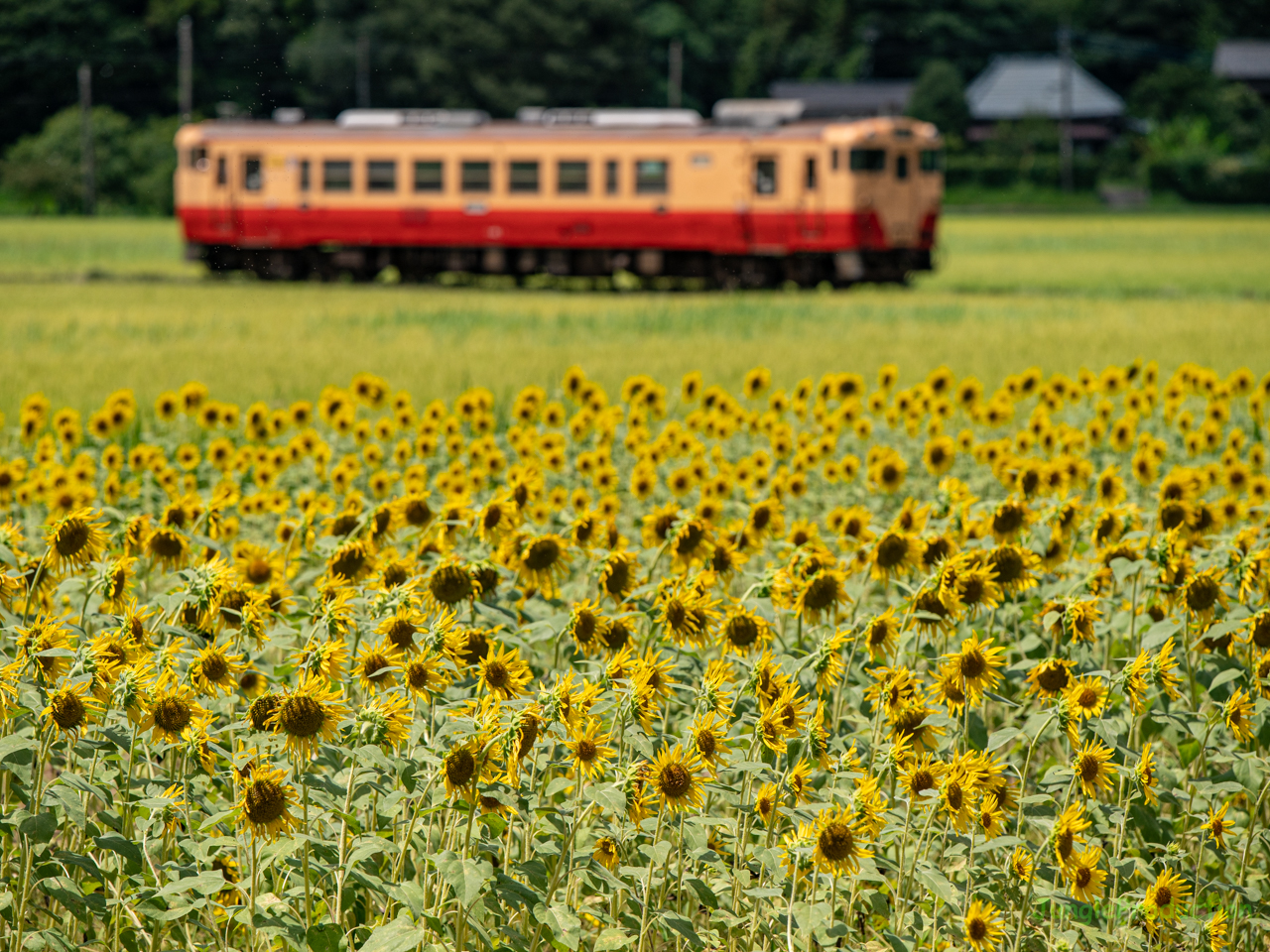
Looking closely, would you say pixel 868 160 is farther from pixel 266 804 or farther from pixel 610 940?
pixel 266 804

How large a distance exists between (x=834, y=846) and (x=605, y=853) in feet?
1.65

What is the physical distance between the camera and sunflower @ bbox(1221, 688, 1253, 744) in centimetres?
318

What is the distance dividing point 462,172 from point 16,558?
24.1 m

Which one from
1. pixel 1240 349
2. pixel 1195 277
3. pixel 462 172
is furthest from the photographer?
pixel 1195 277

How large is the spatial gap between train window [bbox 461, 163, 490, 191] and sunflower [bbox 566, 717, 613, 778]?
24.6m

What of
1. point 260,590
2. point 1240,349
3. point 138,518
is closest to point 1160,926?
point 260,590

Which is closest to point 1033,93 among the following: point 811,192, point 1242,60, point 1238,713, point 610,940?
point 1242,60

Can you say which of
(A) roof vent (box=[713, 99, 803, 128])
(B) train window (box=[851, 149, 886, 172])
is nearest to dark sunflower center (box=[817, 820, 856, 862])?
(B) train window (box=[851, 149, 886, 172])

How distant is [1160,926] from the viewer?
9.91 feet

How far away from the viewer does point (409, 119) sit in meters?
27.5

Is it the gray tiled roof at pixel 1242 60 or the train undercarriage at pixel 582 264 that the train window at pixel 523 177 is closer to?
the train undercarriage at pixel 582 264

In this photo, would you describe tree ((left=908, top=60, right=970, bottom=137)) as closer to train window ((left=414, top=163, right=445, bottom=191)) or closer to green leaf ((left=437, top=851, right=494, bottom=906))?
train window ((left=414, top=163, right=445, bottom=191))

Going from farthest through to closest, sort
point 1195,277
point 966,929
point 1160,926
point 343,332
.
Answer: point 1195,277, point 343,332, point 1160,926, point 966,929

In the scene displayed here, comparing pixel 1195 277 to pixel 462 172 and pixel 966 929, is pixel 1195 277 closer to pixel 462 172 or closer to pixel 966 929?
pixel 462 172
